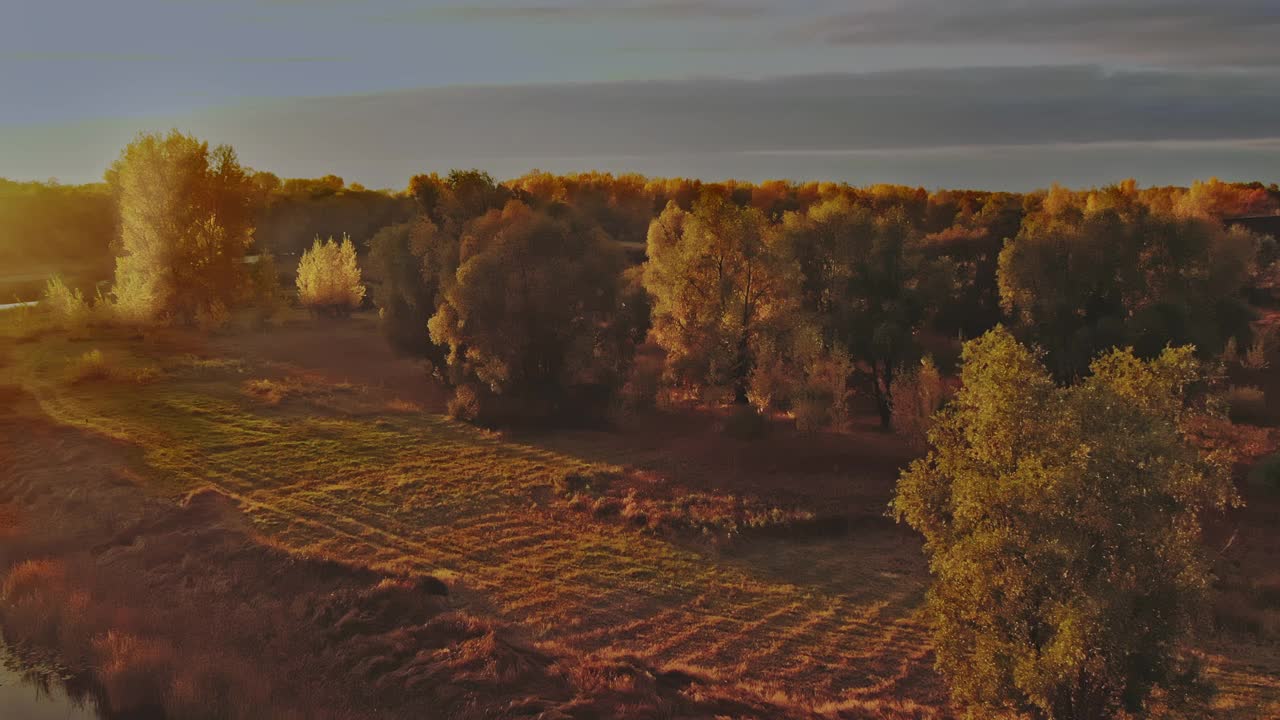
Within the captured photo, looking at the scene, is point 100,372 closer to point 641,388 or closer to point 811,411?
point 641,388

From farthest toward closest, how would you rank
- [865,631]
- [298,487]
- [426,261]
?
1. [426,261]
2. [298,487]
3. [865,631]

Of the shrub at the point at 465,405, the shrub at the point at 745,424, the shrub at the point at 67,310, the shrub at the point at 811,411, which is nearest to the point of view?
the shrub at the point at 811,411

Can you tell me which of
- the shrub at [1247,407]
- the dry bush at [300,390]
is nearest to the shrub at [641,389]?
the dry bush at [300,390]

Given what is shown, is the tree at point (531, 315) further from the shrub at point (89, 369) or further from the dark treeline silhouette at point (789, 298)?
the shrub at point (89, 369)

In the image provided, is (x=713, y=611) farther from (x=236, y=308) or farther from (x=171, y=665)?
(x=236, y=308)

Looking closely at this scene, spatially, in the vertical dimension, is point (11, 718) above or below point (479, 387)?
below

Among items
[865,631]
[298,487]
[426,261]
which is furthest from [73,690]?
[426,261]

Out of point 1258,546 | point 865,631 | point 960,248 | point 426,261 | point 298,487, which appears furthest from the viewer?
point 960,248
